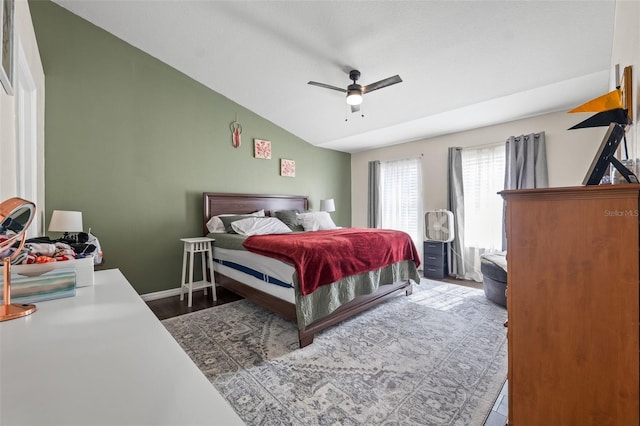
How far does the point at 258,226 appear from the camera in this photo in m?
3.68

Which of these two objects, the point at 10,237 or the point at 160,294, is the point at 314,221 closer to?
the point at 160,294

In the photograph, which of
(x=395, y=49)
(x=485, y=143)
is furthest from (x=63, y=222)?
(x=485, y=143)

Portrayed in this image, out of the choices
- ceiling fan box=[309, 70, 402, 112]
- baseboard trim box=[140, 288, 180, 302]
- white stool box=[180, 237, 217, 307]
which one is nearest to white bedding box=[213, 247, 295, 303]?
white stool box=[180, 237, 217, 307]

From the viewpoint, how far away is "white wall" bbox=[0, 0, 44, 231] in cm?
151

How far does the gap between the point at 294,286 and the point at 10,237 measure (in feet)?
5.54

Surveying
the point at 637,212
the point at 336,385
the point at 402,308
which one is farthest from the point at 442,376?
the point at 637,212

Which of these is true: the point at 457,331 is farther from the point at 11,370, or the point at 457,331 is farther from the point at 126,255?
the point at 126,255

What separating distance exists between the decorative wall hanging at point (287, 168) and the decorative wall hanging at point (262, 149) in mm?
296

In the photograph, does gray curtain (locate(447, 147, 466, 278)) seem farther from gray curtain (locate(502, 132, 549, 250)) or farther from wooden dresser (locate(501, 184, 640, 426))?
wooden dresser (locate(501, 184, 640, 426))

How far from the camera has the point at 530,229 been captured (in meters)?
1.17

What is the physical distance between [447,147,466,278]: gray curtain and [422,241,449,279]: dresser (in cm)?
19

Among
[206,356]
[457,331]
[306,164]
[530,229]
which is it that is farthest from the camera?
[306,164]

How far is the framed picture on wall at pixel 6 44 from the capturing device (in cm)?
125

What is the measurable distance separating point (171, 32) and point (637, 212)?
13.0ft
